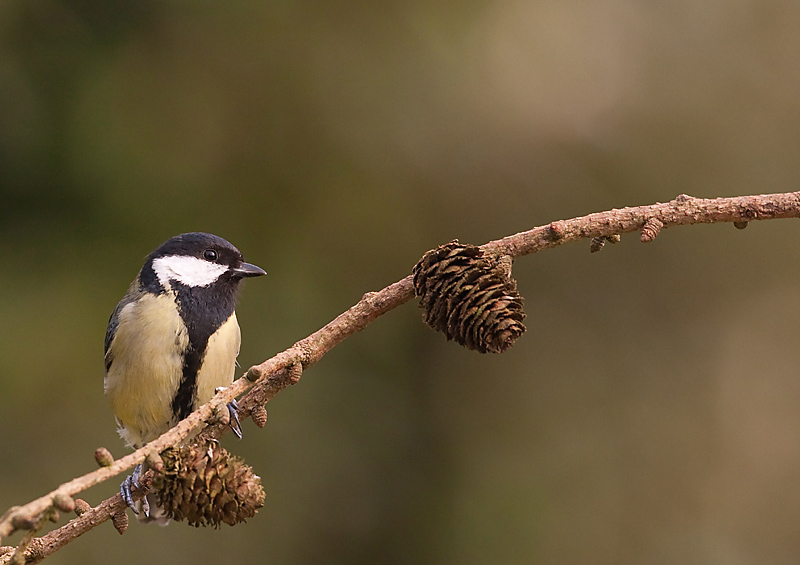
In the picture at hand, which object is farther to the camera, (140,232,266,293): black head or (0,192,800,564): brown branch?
(140,232,266,293): black head

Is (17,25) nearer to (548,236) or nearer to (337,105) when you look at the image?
(337,105)

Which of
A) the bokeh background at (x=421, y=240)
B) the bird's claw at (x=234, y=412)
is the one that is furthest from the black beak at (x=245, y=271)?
the bokeh background at (x=421, y=240)

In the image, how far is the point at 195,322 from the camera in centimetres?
204

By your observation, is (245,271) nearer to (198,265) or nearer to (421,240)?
(198,265)

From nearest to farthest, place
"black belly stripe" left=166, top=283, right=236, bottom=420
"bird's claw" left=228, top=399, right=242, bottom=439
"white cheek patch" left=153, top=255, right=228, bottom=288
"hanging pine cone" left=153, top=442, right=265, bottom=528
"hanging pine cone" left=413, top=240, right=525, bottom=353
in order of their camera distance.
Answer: "hanging pine cone" left=153, top=442, right=265, bottom=528 → "hanging pine cone" left=413, top=240, right=525, bottom=353 → "bird's claw" left=228, top=399, right=242, bottom=439 → "black belly stripe" left=166, top=283, right=236, bottom=420 → "white cheek patch" left=153, top=255, right=228, bottom=288

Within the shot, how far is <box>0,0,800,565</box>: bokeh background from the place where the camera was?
2.98m

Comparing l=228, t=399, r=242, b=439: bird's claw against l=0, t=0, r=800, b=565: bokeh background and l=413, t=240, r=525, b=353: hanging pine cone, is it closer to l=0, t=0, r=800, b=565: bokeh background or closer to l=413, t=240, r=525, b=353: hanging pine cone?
l=413, t=240, r=525, b=353: hanging pine cone

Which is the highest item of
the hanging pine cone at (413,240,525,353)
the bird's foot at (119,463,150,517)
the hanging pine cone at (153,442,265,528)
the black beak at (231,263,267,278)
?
the black beak at (231,263,267,278)

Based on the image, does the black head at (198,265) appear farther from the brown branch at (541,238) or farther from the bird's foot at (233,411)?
the brown branch at (541,238)

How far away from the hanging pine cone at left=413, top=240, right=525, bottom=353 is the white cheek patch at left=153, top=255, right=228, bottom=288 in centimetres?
105

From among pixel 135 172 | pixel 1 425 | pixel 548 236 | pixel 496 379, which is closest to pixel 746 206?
pixel 548 236

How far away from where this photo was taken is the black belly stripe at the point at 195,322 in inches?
79.2

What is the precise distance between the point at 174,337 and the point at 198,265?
0.76ft

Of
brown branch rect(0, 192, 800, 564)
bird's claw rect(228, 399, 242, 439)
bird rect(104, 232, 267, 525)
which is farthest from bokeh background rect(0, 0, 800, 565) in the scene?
brown branch rect(0, 192, 800, 564)
